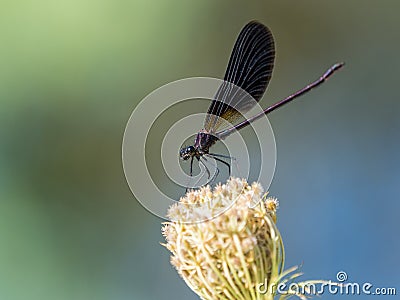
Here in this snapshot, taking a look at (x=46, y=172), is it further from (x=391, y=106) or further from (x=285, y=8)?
(x=391, y=106)

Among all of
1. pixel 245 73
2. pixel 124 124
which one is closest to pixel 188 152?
pixel 245 73

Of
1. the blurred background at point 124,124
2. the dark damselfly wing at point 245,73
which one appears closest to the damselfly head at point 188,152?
the dark damselfly wing at point 245,73

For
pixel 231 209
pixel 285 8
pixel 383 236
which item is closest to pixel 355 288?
pixel 231 209

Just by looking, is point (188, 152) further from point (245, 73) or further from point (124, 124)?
point (124, 124)

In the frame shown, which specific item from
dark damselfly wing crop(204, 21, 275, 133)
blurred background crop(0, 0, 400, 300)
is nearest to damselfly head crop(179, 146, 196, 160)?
dark damselfly wing crop(204, 21, 275, 133)

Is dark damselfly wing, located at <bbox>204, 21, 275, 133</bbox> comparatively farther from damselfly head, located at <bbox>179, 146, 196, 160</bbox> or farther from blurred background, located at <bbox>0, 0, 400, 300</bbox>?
blurred background, located at <bbox>0, 0, 400, 300</bbox>

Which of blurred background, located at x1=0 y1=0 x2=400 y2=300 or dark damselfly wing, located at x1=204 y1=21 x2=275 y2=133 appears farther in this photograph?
blurred background, located at x1=0 y1=0 x2=400 y2=300

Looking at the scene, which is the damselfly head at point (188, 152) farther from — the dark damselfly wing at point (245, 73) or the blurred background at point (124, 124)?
the blurred background at point (124, 124)
